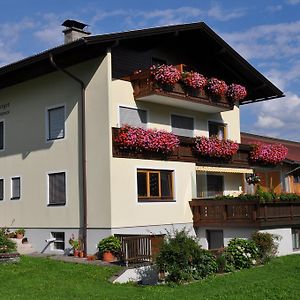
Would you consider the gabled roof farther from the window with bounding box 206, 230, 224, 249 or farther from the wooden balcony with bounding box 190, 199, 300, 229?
the window with bounding box 206, 230, 224, 249

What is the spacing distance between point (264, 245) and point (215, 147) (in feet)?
20.0

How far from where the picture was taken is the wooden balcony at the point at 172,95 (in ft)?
70.7

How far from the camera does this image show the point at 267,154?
27.1 metres

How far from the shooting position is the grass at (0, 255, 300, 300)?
13203 millimetres

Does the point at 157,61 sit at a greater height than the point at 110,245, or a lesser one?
greater

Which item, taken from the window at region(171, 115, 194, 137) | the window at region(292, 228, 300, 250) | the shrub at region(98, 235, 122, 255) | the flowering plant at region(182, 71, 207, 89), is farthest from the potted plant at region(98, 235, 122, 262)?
the window at region(292, 228, 300, 250)

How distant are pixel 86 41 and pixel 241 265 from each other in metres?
9.26

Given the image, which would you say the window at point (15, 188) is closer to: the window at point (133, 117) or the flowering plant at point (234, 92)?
the window at point (133, 117)

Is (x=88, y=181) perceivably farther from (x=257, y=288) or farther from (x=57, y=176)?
(x=257, y=288)

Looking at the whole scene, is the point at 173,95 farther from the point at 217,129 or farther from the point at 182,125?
the point at 217,129

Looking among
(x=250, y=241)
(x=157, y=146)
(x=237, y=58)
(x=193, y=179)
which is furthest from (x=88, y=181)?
(x=237, y=58)

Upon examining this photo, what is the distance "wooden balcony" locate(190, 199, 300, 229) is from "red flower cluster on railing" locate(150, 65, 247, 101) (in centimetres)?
492

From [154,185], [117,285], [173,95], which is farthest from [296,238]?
[117,285]

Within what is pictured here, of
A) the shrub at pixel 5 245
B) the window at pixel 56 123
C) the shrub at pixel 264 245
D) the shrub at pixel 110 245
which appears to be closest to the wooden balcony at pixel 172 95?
the window at pixel 56 123
